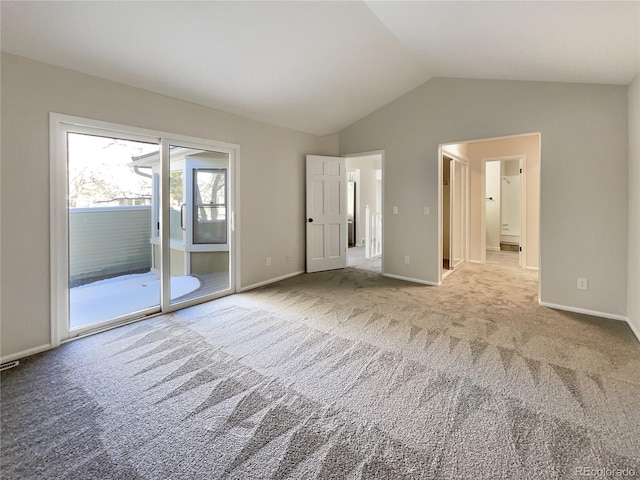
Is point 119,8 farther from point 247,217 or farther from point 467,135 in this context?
point 467,135

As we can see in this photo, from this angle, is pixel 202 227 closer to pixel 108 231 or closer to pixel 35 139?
pixel 108 231

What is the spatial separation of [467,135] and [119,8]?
399 cm

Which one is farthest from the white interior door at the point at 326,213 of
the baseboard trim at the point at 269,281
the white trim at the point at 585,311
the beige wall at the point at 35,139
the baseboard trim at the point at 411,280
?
the white trim at the point at 585,311

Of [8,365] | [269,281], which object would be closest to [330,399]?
[8,365]

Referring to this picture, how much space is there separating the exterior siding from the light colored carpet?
0.69m

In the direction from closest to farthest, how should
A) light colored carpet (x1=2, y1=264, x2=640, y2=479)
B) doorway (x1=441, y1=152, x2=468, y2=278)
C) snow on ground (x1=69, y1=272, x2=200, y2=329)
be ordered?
light colored carpet (x1=2, y1=264, x2=640, y2=479), snow on ground (x1=69, y1=272, x2=200, y2=329), doorway (x1=441, y1=152, x2=468, y2=278)

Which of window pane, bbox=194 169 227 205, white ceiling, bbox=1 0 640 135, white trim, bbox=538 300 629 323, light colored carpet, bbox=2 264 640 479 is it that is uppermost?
white ceiling, bbox=1 0 640 135

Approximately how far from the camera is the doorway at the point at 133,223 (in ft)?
9.04

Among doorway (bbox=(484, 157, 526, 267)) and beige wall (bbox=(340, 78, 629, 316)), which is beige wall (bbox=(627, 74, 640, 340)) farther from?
doorway (bbox=(484, 157, 526, 267))

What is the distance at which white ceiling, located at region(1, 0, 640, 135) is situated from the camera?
7.29ft

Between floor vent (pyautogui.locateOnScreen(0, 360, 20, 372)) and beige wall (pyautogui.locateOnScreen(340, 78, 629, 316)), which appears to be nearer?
floor vent (pyautogui.locateOnScreen(0, 360, 20, 372))

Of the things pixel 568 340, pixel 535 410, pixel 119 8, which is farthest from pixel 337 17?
pixel 568 340

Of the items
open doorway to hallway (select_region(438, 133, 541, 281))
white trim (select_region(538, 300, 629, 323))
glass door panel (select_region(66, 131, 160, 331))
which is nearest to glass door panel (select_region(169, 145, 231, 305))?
glass door panel (select_region(66, 131, 160, 331))

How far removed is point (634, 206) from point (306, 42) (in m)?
3.55
